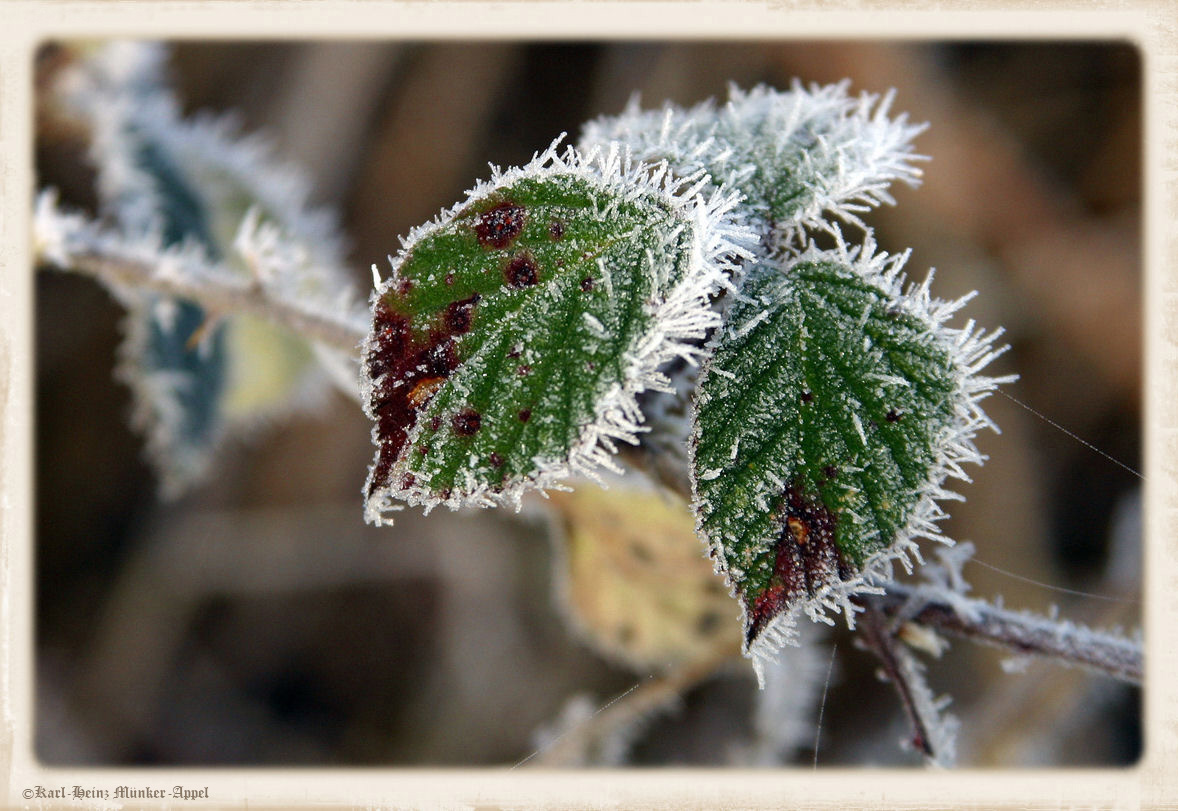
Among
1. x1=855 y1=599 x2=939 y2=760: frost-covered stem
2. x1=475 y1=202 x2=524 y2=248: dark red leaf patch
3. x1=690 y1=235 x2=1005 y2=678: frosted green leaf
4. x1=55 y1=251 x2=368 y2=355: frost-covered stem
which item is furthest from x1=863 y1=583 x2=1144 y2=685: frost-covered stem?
x1=55 y1=251 x2=368 y2=355: frost-covered stem

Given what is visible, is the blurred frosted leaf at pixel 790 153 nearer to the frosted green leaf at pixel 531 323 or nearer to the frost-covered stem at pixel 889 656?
the frosted green leaf at pixel 531 323

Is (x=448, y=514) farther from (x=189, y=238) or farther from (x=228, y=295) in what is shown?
(x=228, y=295)

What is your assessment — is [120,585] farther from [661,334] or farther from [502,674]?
[661,334]

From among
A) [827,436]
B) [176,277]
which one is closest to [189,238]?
[176,277]

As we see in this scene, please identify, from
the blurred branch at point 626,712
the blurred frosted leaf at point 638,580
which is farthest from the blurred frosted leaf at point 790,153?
the blurred branch at point 626,712

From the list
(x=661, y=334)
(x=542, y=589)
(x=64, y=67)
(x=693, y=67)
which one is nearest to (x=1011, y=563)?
(x=542, y=589)
